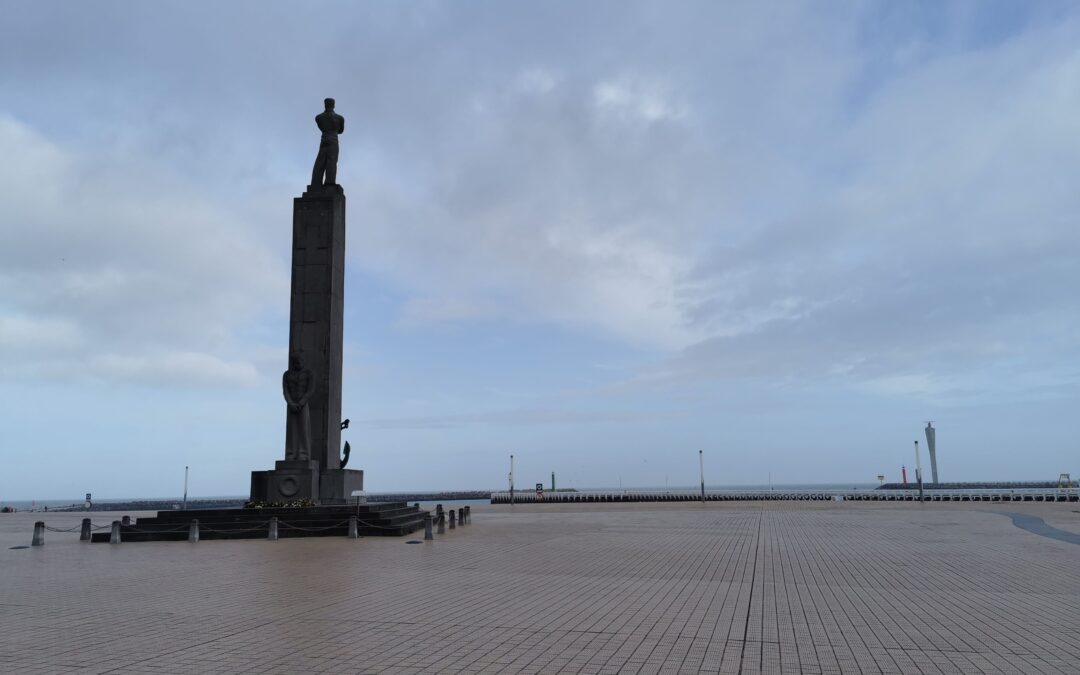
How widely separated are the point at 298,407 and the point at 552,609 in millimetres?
15484

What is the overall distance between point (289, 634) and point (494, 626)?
80.2 inches

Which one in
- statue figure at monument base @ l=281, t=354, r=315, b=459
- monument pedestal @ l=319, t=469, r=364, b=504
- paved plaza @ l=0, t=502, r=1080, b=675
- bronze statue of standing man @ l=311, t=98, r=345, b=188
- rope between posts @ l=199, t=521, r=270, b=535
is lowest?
paved plaza @ l=0, t=502, r=1080, b=675

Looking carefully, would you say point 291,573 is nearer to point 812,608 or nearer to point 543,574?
point 543,574

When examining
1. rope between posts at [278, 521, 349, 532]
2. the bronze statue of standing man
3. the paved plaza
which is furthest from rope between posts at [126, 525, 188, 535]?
the bronze statue of standing man

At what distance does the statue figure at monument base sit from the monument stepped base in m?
2.28

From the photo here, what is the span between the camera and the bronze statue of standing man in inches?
966

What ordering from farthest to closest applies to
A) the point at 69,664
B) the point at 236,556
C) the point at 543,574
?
the point at 236,556
the point at 543,574
the point at 69,664

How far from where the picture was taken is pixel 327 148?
24812mm

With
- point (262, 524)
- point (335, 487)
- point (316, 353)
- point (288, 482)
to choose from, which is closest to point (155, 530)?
point (262, 524)

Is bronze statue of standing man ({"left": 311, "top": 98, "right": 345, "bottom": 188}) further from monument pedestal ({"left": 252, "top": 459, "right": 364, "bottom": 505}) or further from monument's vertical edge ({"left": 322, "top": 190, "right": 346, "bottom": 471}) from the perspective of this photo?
monument pedestal ({"left": 252, "top": 459, "right": 364, "bottom": 505})

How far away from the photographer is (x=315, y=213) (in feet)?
78.2

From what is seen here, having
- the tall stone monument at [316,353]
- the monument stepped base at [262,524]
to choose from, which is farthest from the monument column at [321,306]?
the monument stepped base at [262,524]

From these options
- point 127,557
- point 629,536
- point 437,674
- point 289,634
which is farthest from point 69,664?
point 629,536

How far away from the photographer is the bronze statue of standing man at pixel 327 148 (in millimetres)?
24547
